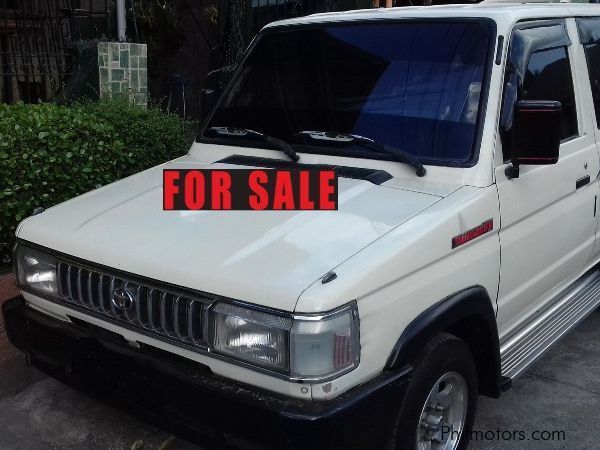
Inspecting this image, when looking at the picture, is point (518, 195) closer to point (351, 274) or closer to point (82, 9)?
point (351, 274)

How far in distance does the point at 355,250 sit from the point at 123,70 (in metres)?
4.68

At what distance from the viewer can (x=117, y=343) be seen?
2.83 metres

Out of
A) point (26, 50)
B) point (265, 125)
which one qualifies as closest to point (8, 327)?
point (265, 125)

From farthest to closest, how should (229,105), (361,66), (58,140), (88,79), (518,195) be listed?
1. (88,79)
2. (58,140)
3. (229,105)
4. (361,66)
5. (518,195)

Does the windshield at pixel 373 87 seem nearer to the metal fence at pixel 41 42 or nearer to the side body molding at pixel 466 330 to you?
the side body molding at pixel 466 330

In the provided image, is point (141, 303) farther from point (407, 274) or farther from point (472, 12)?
point (472, 12)

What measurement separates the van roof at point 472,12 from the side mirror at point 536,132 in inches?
23.2

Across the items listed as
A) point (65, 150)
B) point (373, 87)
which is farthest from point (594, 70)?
point (65, 150)

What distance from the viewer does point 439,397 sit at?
115 inches

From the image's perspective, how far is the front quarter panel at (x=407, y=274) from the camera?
241 cm

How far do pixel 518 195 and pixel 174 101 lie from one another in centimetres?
497

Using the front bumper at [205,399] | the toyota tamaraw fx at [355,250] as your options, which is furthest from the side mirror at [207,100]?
the front bumper at [205,399]

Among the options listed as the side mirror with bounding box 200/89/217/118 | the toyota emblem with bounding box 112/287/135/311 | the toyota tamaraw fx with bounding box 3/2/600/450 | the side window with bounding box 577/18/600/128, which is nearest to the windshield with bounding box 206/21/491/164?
the toyota tamaraw fx with bounding box 3/2/600/450

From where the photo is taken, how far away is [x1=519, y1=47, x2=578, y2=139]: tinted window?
11.7 feet
